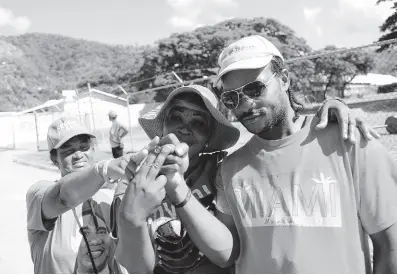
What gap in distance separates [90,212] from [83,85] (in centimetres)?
5956

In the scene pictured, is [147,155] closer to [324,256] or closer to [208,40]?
[324,256]

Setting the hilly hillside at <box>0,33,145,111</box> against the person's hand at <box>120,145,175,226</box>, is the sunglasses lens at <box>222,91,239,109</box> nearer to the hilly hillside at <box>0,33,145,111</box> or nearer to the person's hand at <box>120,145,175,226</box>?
the person's hand at <box>120,145,175,226</box>

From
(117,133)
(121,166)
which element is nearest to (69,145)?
(121,166)

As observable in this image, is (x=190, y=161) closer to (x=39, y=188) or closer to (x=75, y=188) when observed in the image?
(x=75, y=188)

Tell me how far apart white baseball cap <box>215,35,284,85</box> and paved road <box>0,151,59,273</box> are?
3.71 metres

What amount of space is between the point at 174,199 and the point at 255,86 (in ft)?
1.78

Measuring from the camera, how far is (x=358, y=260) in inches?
57.6

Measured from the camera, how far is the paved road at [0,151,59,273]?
4812 mm

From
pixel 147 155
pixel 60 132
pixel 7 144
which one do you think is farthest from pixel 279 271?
pixel 7 144

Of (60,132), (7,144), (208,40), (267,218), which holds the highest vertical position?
(208,40)

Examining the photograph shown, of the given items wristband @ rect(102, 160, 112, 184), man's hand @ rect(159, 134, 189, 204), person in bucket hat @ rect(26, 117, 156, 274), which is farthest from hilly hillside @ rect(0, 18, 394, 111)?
man's hand @ rect(159, 134, 189, 204)

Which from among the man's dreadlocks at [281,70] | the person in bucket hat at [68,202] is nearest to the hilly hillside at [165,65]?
the man's dreadlocks at [281,70]

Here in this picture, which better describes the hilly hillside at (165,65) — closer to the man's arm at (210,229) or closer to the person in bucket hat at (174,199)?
the person in bucket hat at (174,199)

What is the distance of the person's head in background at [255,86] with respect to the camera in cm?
160
